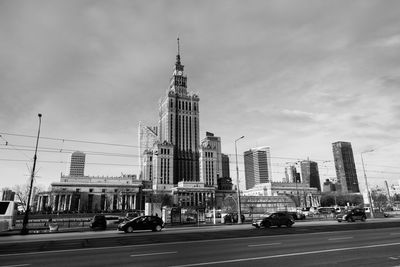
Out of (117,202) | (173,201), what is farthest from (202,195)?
(117,202)

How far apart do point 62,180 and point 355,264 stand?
182080 mm

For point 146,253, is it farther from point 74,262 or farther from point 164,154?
point 164,154

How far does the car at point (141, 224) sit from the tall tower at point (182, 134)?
153 metres

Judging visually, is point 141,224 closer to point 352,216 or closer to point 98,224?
point 98,224

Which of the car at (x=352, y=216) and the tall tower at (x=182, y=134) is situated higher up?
the tall tower at (x=182, y=134)

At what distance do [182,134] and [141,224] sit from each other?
162679 millimetres

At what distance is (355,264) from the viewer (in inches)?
401

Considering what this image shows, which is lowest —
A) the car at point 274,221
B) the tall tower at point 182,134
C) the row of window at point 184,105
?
the car at point 274,221

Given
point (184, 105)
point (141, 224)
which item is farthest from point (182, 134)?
point (141, 224)

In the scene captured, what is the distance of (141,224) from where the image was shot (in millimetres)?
29141

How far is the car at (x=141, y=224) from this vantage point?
2834cm

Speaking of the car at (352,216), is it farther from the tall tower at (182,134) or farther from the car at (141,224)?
the tall tower at (182,134)

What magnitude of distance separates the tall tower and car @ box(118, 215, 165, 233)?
153 m

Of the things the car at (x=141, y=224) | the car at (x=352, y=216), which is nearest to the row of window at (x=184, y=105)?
the car at (x=352, y=216)
